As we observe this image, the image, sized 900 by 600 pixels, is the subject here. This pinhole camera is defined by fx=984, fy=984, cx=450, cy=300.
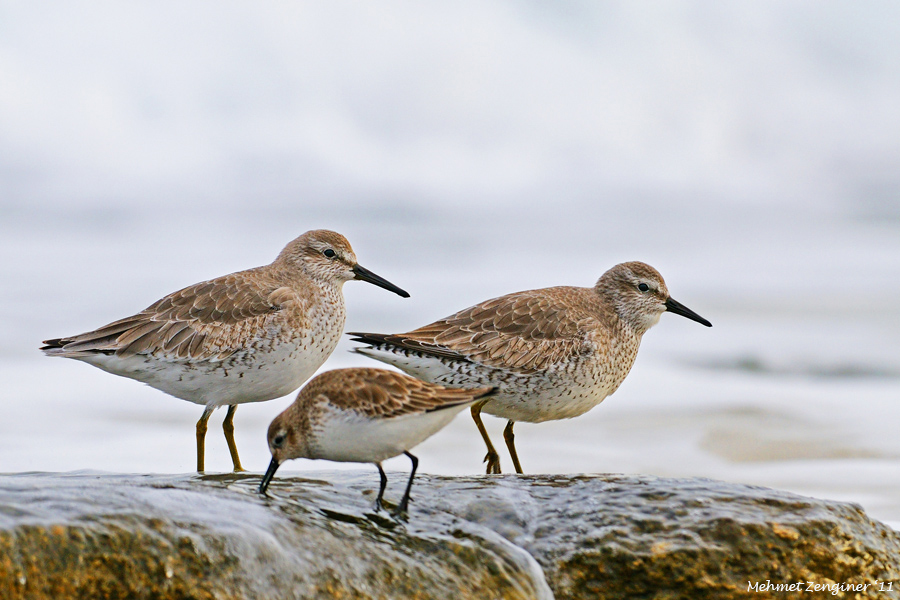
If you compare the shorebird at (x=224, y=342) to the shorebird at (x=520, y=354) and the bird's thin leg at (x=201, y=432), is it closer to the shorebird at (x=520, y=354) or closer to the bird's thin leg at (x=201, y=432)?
the bird's thin leg at (x=201, y=432)

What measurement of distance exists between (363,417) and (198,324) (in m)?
3.33

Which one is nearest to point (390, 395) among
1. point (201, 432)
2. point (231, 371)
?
point (231, 371)

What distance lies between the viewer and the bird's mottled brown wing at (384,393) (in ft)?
17.5

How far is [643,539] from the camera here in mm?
5434

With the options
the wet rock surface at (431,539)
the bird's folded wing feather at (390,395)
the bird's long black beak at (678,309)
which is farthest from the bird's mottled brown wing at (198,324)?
the bird's long black beak at (678,309)

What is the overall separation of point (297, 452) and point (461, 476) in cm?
140

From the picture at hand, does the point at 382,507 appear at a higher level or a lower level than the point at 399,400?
lower

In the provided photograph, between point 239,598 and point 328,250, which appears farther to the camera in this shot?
point 328,250

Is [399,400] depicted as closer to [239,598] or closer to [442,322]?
[239,598]

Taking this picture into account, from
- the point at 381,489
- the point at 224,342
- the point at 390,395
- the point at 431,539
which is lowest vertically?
the point at 431,539

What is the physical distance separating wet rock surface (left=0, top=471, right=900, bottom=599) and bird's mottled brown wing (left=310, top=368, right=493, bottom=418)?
0.60 m

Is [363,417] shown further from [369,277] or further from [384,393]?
[369,277]

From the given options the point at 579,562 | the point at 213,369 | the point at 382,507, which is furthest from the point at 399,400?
the point at 213,369

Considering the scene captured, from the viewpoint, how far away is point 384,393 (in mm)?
5402
